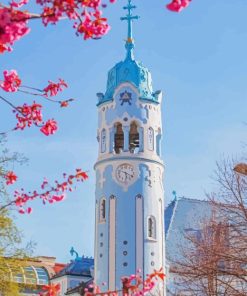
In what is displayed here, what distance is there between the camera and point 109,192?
103 ft

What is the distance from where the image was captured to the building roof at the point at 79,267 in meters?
40.6

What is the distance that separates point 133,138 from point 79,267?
38.1 ft

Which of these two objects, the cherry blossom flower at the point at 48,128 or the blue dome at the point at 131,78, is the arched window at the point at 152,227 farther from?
the cherry blossom flower at the point at 48,128

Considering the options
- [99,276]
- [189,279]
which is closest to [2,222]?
[189,279]

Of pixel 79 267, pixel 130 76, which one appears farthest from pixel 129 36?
pixel 79 267

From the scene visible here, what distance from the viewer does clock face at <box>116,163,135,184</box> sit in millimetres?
31484

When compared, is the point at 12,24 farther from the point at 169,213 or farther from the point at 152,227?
the point at 169,213

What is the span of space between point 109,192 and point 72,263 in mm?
11557

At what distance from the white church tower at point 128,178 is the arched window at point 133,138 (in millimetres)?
47

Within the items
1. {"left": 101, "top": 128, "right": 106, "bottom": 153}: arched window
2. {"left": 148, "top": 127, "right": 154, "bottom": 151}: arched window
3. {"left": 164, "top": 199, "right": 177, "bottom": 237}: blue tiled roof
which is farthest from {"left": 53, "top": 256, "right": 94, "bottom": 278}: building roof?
{"left": 148, "top": 127, "right": 154, "bottom": 151}: arched window

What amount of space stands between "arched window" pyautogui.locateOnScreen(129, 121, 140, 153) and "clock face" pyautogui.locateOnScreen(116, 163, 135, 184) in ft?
2.91

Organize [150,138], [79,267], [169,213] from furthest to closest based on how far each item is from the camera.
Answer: [79,267]
[169,213]
[150,138]

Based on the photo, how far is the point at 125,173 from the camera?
31.6 meters

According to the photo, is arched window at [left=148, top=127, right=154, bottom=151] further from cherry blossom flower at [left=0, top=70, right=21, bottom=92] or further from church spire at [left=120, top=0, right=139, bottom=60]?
cherry blossom flower at [left=0, top=70, right=21, bottom=92]
